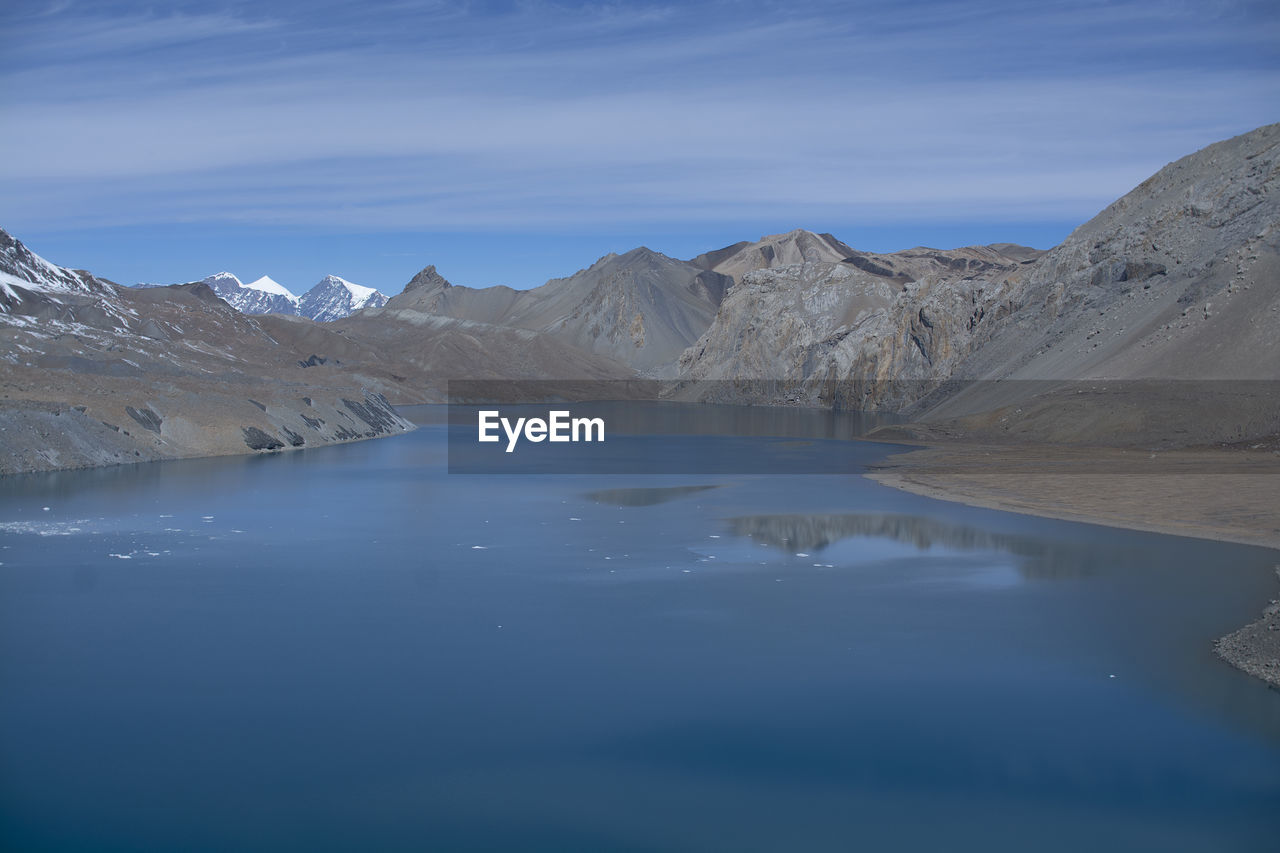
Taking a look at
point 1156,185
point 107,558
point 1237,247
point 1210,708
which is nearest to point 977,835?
point 1210,708

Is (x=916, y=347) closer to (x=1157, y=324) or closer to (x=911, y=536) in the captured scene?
(x=1157, y=324)

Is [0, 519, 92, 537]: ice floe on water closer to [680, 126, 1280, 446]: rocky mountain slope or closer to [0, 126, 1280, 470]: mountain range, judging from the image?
[0, 126, 1280, 470]: mountain range

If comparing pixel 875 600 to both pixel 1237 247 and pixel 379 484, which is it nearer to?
pixel 379 484

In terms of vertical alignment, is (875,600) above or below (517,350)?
below

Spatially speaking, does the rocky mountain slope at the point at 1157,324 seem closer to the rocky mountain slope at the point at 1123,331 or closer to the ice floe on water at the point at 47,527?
the rocky mountain slope at the point at 1123,331

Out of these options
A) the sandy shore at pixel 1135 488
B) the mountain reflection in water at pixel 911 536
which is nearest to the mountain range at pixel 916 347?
the sandy shore at pixel 1135 488

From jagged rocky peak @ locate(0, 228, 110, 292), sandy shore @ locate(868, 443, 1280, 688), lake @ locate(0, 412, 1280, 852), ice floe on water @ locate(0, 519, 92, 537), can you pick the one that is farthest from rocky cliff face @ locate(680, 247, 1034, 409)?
jagged rocky peak @ locate(0, 228, 110, 292)
